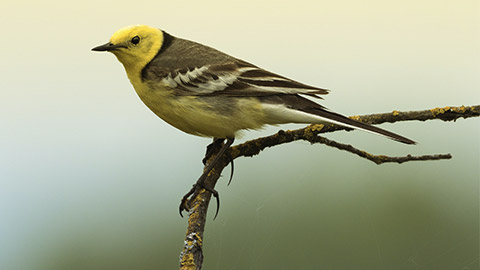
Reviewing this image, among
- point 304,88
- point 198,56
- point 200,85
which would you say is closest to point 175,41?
point 198,56

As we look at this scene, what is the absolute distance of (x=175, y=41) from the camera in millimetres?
3289

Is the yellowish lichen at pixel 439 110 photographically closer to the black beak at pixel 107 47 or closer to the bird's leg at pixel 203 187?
the bird's leg at pixel 203 187

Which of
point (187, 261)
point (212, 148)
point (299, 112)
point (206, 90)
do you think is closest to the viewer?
point (187, 261)

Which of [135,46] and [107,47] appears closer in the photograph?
[107,47]

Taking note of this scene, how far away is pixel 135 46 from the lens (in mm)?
3053

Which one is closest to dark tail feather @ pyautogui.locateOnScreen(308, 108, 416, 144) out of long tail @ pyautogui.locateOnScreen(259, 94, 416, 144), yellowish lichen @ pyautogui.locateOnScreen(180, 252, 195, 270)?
long tail @ pyautogui.locateOnScreen(259, 94, 416, 144)

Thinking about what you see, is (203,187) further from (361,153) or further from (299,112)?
(361,153)

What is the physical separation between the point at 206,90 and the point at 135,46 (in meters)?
0.45

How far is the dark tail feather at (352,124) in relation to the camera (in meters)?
2.32

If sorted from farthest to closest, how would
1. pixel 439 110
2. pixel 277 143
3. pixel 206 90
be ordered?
pixel 277 143 < pixel 206 90 < pixel 439 110

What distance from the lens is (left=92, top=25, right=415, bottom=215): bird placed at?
9.43 feet

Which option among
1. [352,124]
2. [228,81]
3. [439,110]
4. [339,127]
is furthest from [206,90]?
[439,110]

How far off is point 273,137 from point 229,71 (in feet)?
1.39

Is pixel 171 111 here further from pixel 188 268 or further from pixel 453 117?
pixel 453 117
